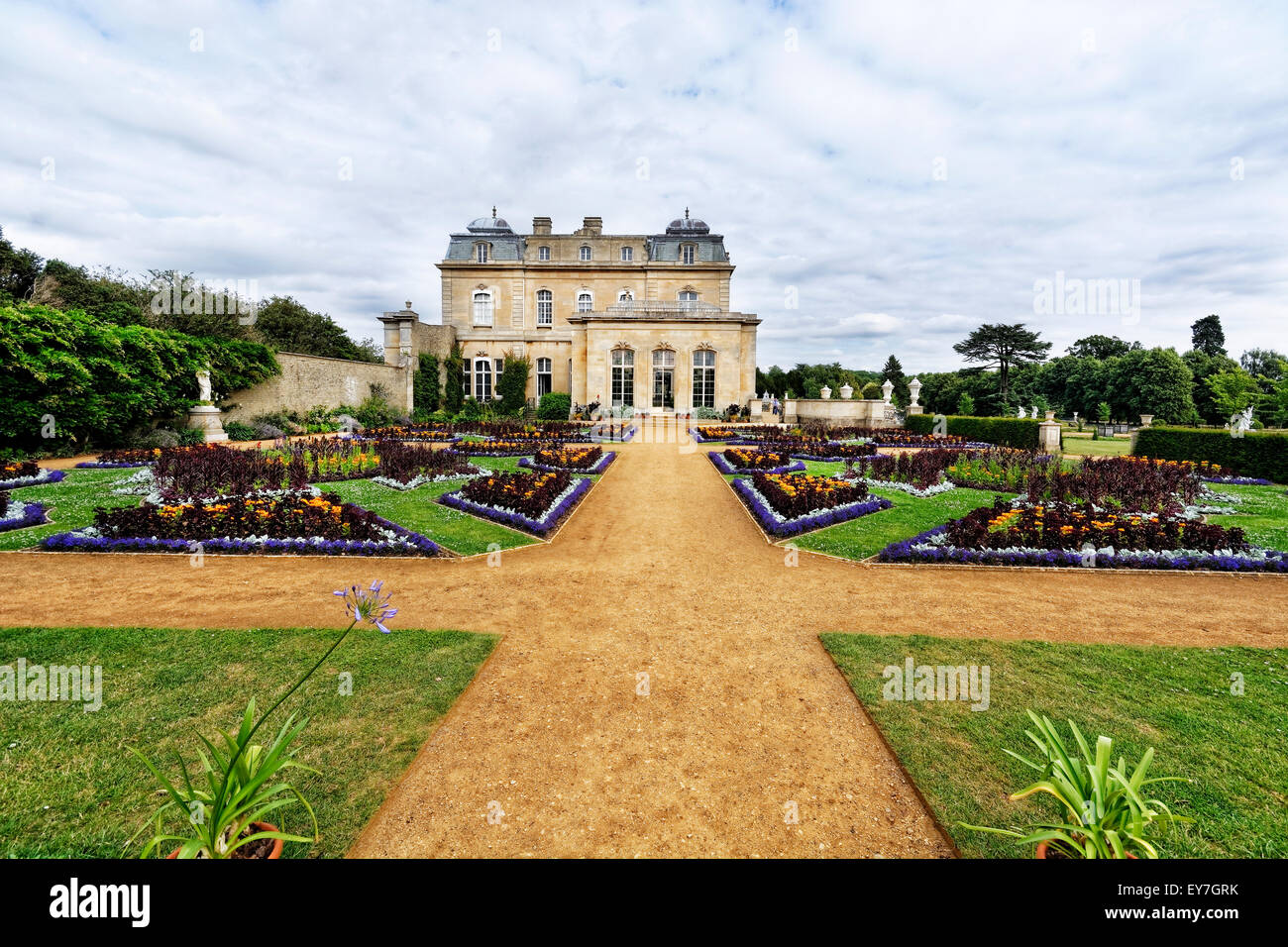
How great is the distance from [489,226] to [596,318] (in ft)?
46.4

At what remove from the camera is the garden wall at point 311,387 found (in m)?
20.7

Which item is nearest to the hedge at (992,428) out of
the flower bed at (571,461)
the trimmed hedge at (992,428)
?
the trimmed hedge at (992,428)

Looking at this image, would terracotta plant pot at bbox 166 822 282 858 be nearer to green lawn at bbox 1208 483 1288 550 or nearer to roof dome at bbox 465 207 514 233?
green lawn at bbox 1208 483 1288 550

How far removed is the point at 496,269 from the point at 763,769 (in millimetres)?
36924

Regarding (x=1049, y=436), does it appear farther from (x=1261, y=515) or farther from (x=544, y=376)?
(x=544, y=376)

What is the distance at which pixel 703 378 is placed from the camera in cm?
2917

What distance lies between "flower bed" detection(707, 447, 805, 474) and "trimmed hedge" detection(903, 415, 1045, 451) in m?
10.9

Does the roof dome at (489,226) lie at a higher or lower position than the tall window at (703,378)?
higher

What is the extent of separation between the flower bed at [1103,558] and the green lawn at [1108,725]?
96.7 inches

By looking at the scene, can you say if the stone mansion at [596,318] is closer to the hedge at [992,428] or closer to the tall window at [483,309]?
the tall window at [483,309]

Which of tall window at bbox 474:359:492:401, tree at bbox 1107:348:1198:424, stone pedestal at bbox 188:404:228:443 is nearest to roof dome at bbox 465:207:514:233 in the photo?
tall window at bbox 474:359:492:401

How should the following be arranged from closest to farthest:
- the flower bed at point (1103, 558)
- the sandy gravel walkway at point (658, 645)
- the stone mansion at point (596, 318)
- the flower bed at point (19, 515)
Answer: the sandy gravel walkway at point (658, 645)
the flower bed at point (1103, 558)
the flower bed at point (19, 515)
the stone mansion at point (596, 318)

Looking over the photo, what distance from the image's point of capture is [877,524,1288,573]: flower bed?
22.6ft

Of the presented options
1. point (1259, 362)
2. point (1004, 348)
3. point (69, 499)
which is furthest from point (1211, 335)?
point (69, 499)
